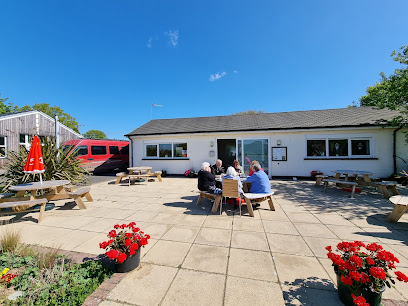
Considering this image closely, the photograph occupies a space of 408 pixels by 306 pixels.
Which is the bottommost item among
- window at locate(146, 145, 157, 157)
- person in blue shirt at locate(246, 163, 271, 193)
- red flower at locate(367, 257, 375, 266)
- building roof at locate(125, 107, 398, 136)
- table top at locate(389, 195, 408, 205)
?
table top at locate(389, 195, 408, 205)

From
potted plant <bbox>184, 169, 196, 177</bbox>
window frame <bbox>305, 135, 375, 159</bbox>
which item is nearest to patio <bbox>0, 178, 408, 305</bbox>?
window frame <bbox>305, 135, 375, 159</bbox>

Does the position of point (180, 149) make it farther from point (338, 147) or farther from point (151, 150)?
point (338, 147)

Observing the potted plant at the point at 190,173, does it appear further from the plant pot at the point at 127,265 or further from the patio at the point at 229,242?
the plant pot at the point at 127,265

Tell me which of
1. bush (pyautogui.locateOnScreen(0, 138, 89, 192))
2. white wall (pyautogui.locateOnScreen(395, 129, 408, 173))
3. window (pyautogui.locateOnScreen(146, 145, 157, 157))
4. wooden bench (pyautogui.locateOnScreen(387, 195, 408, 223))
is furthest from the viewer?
window (pyautogui.locateOnScreen(146, 145, 157, 157))

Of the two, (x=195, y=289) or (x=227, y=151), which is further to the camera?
(x=227, y=151)

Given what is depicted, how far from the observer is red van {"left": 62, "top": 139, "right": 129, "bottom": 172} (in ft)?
38.6

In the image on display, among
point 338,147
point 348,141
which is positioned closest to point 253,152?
point 338,147

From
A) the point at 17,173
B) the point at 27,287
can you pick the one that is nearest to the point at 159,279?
the point at 27,287

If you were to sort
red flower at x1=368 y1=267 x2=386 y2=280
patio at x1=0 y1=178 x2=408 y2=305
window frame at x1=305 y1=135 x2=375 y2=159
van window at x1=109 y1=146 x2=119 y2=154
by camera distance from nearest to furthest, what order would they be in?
red flower at x1=368 y1=267 x2=386 y2=280, patio at x1=0 y1=178 x2=408 y2=305, window frame at x1=305 y1=135 x2=375 y2=159, van window at x1=109 y1=146 x2=119 y2=154

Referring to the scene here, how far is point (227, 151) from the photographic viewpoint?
13414 millimetres

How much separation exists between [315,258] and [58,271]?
3.63 meters

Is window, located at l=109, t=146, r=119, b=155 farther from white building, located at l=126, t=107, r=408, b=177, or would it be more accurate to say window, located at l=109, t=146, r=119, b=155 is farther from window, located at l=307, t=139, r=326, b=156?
window, located at l=307, t=139, r=326, b=156

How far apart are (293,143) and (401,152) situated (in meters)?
5.33

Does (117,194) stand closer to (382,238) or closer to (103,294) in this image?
(103,294)
